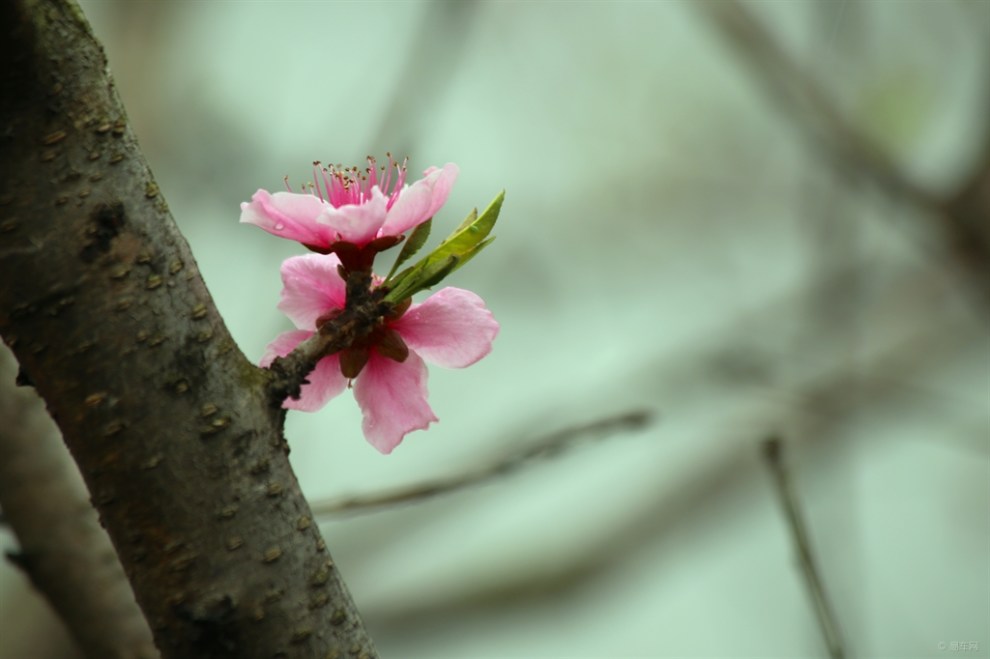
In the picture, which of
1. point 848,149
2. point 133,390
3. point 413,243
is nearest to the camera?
point 133,390

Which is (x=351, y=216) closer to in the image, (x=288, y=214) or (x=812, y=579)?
(x=288, y=214)

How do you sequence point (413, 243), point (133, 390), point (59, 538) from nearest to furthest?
point (133, 390) → point (413, 243) → point (59, 538)

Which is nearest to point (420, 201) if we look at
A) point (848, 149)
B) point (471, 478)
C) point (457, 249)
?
point (457, 249)

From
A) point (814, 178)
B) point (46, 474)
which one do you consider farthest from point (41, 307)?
point (814, 178)

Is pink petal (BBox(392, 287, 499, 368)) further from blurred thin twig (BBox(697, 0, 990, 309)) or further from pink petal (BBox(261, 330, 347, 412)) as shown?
blurred thin twig (BBox(697, 0, 990, 309))

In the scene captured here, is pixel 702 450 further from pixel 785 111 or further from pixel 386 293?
pixel 386 293
